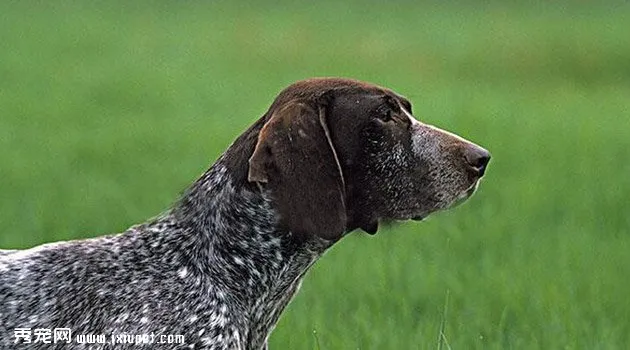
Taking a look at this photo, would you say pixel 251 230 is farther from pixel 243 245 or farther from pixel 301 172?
pixel 301 172

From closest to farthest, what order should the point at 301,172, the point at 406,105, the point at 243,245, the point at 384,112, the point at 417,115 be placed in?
the point at 301,172 → the point at 243,245 → the point at 384,112 → the point at 406,105 → the point at 417,115

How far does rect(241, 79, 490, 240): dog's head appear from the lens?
4.84 meters

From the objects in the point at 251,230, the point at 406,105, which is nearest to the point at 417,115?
the point at 406,105

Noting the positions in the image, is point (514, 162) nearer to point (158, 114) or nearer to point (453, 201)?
point (158, 114)

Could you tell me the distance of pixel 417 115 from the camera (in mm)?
15336

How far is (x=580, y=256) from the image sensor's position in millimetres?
8758

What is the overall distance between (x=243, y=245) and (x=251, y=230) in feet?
0.20

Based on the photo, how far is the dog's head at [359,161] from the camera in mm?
4844

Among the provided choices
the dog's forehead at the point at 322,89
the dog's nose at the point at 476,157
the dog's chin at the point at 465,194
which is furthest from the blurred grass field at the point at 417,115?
the dog's forehead at the point at 322,89

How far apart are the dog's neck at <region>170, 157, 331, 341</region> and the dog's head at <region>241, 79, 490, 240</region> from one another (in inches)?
3.2

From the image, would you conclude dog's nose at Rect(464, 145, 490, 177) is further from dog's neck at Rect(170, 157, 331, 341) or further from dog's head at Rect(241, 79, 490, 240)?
dog's neck at Rect(170, 157, 331, 341)

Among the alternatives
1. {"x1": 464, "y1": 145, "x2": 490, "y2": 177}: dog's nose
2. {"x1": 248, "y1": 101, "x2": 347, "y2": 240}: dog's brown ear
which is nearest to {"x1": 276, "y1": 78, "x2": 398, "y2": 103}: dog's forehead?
{"x1": 248, "y1": 101, "x2": 347, "y2": 240}: dog's brown ear

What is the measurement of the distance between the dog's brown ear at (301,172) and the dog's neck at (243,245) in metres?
0.09

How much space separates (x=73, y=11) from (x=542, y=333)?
23.2 metres
